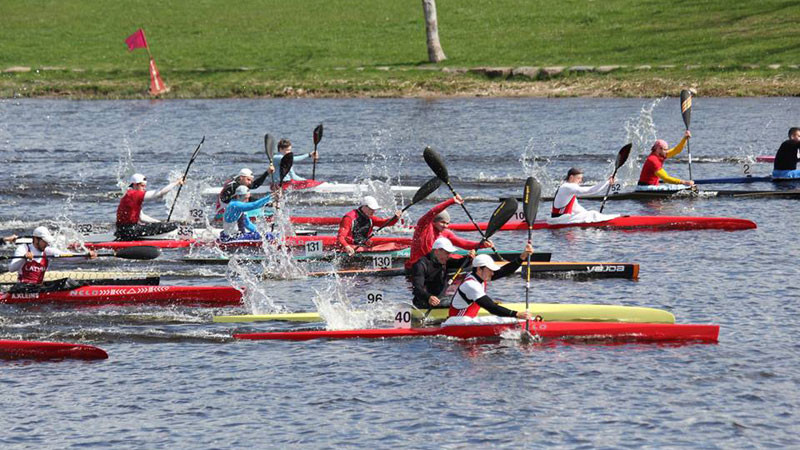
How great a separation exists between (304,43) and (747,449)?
57970 mm

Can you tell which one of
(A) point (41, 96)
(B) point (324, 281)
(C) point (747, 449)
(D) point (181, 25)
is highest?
(D) point (181, 25)

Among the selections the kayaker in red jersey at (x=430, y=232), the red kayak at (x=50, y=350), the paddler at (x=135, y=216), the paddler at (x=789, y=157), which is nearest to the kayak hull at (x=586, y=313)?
the kayaker in red jersey at (x=430, y=232)

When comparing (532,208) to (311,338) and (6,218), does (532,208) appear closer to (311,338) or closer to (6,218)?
(311,338)

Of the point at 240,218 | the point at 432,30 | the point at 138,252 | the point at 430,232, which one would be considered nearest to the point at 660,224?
the point at 430,232

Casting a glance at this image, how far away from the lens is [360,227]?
25094mm

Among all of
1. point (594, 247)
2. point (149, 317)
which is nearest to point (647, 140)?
point (594, 247)

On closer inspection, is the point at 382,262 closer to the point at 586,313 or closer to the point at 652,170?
→ the point at 586,313

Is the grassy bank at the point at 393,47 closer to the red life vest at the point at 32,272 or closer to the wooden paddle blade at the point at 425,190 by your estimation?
the wooden paddle blade at the point at 425,190

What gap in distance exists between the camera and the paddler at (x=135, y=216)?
87.0 ft

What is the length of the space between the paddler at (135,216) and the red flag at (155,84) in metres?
35.4

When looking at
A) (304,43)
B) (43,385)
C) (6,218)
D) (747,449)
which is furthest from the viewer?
(304,43)

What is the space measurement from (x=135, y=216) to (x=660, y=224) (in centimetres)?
1219

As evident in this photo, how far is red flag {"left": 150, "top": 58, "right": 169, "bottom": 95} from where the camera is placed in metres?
61.6

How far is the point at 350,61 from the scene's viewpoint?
6556cm
